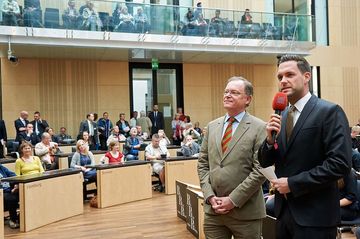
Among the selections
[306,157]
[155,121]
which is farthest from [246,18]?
[306,157]

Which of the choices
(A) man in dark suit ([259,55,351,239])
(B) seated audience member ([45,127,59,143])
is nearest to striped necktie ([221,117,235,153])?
(A) man in dark suit ([259,55,351,239])

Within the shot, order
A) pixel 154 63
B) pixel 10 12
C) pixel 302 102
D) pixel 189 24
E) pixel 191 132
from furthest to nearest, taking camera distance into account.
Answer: pixel 154 63, pixel 189 24, pixel 191 132, pixel 10 12, pixel 302 102

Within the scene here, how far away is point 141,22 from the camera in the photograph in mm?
A: 12297

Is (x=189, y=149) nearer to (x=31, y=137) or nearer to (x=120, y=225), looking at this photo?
(x=120, y=225)

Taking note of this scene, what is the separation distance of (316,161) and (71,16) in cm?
1071

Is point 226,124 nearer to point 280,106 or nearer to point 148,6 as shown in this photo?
point 280,106

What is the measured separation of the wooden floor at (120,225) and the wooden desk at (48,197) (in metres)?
0.13

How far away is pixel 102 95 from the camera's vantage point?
14.9 metres

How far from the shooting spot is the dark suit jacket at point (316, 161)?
1.82 metres

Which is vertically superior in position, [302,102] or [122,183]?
[302,102]

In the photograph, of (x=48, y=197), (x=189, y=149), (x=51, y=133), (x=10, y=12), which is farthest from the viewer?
(x=10, y=12)

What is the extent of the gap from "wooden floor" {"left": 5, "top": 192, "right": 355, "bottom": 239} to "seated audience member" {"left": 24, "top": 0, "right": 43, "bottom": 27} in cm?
618

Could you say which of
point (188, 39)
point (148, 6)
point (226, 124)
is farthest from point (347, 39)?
point (226, 124)

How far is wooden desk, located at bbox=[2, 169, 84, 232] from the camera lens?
566 centimetres
